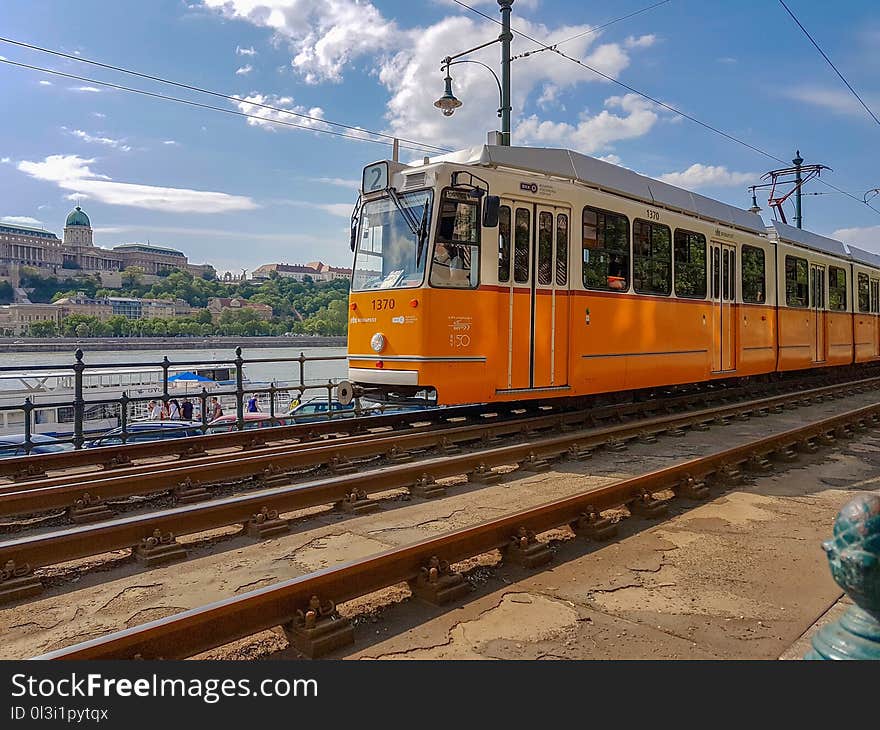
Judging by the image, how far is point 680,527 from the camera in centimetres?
561

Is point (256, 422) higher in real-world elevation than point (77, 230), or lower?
lower

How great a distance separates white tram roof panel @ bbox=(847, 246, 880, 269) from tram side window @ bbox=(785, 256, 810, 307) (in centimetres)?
488

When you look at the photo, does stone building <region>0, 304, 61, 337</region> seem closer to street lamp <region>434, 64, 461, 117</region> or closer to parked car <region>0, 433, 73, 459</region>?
parked car <region>0, 433, 73, 459</region>

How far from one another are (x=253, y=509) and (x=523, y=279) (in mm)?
5437

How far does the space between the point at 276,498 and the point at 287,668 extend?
2.72 m

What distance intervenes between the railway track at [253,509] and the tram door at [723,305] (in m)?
5.41

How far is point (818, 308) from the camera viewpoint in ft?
58.4

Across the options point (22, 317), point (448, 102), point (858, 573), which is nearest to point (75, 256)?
point (22, 317)

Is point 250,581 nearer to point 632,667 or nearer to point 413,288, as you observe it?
point 632,667

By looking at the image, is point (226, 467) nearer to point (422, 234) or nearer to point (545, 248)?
point (422, 234)

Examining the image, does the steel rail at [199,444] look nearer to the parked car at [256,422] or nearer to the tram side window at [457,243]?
the parked car at [256,422]

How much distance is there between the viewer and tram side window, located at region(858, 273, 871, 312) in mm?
20812

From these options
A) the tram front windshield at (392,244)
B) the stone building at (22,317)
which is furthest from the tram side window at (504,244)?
the stone building at (22,317)

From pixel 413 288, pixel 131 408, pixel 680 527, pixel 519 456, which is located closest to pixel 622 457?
pixel 519 456
